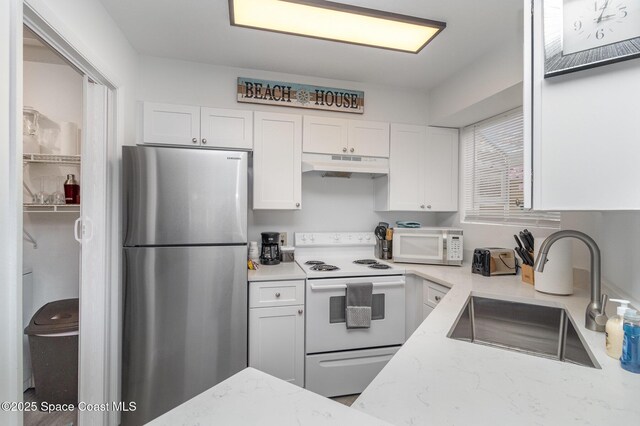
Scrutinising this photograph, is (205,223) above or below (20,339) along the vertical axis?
above

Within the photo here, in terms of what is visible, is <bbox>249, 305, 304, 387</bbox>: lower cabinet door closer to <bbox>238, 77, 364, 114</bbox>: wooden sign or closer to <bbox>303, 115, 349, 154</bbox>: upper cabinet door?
<bbox>303, 115, 349, 154</bbox>: upper cabinet door

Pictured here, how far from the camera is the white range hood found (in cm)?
244

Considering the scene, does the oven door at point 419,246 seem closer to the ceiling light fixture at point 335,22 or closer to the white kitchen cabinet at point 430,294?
the white kitchen cabinet at point 430,294

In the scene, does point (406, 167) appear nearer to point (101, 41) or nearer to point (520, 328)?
point (520, 328)

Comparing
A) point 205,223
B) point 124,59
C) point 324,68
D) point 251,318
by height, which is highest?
point 324,68

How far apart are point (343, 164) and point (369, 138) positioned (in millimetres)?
371

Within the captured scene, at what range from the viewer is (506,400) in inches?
27.0

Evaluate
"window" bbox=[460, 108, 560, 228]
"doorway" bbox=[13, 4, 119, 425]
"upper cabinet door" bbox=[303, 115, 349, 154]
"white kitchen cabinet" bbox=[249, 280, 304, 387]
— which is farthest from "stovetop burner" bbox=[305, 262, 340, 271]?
"window" bbox=[460, 108, 560, 228]

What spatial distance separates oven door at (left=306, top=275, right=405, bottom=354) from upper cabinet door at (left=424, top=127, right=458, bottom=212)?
39.0 inches

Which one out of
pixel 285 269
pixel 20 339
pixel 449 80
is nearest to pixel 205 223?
pixel 285 269

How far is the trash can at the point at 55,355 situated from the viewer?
174 centimetres

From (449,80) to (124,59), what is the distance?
8.49 feet

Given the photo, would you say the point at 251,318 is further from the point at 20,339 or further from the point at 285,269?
the point at 20,339

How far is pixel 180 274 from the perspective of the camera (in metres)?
1.83
